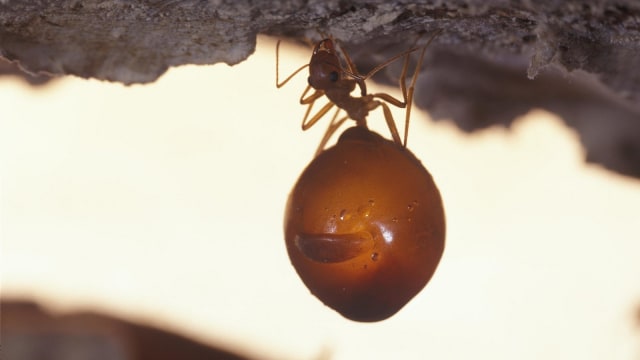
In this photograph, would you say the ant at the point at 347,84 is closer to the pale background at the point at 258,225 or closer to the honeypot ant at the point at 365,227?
the honeypot ant at the point at 365,227

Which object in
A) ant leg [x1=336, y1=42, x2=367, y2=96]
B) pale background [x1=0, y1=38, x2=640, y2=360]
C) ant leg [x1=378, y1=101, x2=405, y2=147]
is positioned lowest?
pale background [x1=0, y1=38, x2=640, y2=360]

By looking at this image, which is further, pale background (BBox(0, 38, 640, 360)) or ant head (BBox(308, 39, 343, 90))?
pale background (BBox(0, 38, 640, 360))

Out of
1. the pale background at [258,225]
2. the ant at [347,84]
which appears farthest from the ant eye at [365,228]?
the pale background at [258,225]

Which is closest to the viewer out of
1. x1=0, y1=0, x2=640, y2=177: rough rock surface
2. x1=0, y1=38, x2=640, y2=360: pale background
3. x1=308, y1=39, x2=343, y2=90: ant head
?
x1=0, y1=0, x2=640, y2=177: rough rock surface

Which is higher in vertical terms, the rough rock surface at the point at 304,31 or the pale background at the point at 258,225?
the rough rock surface at the point at 304,31

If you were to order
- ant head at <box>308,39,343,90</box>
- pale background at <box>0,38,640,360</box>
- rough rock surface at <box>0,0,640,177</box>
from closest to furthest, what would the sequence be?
1. rough rock surface at <box>0,0,640,177</box>
2. ant head at <box>308,39,343,90</box>
3. pale background at <box>0,38,640,360</box>

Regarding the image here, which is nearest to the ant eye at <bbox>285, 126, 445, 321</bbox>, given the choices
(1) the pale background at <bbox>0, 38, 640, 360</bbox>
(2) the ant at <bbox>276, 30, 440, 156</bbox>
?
(2) the ant at <bbox>276, 30, 440, 156</bbox>

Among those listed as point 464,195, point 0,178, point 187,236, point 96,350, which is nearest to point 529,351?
point 464,195

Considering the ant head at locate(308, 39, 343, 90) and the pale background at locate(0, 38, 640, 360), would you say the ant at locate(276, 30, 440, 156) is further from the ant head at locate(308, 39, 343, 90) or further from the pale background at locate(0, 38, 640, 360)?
the pale background at locate(0, 38, 640, 360)
